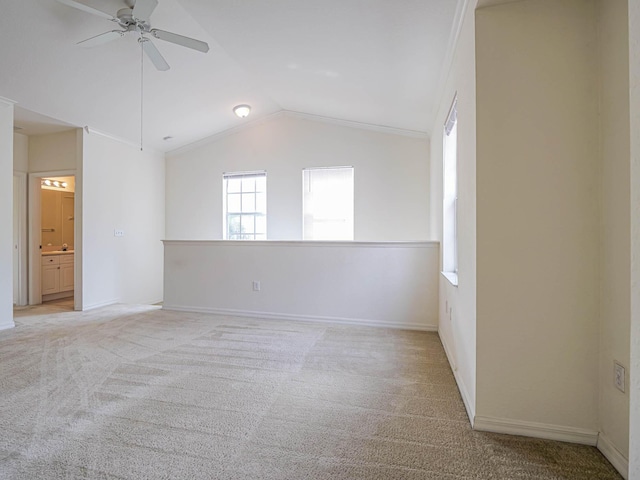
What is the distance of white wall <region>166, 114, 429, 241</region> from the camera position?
194 inches

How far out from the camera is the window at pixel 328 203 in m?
5.23

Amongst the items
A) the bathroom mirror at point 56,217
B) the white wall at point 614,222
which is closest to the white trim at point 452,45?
the white wall at point 614,222

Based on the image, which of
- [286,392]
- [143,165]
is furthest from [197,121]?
[286,392]

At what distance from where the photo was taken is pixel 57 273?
5523 mm

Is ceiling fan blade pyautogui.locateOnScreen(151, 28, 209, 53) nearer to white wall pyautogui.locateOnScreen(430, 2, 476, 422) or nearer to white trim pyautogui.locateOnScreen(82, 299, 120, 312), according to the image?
white wall pyautogui.locateOnScreen(430, 2, 476, 422)

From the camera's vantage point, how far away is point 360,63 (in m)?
3.09

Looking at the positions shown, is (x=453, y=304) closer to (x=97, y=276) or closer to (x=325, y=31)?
(x=325, y=31)

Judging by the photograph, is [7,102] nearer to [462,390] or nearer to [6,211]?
[6,211]

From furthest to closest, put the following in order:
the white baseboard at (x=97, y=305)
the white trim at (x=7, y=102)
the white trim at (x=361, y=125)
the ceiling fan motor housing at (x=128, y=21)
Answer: the white trim at (x=361, y=125) < the white baseboard at (x=97, y=305) < the white trim at (x=7, y=102) < the ceiling fan motor housing at (x=128, y=21)

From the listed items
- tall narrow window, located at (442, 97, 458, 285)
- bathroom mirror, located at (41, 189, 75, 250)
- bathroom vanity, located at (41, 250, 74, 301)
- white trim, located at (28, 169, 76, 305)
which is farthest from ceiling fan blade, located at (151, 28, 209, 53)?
bathroom mirror, located at (41, 189, 75, 250)

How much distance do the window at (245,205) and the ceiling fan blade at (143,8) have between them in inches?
126

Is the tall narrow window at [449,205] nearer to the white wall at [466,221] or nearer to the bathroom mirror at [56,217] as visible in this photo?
the white wall at [466,221]

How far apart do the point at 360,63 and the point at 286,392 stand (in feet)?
9.85

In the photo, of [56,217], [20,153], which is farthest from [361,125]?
[56,217]
